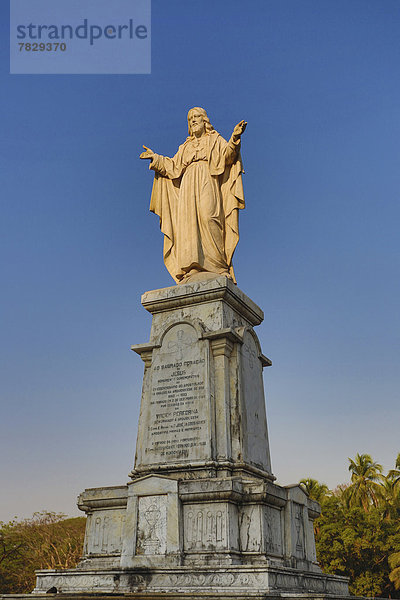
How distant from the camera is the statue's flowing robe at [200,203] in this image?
10758 mm

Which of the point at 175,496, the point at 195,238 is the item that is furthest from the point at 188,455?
the point at 195,238

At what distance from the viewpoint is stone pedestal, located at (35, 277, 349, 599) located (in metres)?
7.24

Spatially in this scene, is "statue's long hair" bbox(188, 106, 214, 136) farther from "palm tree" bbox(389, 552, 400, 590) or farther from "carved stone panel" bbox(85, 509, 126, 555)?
"palm tree" bbox(389, 552, 400, 590)

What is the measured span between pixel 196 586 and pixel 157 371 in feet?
12.0

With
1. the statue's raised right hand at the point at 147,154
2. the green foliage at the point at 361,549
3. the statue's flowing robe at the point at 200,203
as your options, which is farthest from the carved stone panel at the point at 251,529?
the green foliage at the point at 361,549

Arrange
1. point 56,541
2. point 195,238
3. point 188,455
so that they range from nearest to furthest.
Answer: point 188,455 → point 195,238 → point 56,541

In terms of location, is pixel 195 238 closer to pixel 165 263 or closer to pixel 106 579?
pixel 165 263

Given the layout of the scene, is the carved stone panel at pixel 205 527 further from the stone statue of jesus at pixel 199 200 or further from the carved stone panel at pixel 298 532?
the stone statue of jesus at pixel 199 200

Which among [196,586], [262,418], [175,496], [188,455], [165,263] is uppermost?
[165,263]

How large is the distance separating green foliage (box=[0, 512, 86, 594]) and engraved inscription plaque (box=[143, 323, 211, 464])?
908 inches

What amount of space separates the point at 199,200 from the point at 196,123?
1859 millimetres

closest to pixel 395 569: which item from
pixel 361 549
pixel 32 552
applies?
pixel 361 549

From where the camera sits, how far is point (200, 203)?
10984 mm

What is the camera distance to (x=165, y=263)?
11.4 m
